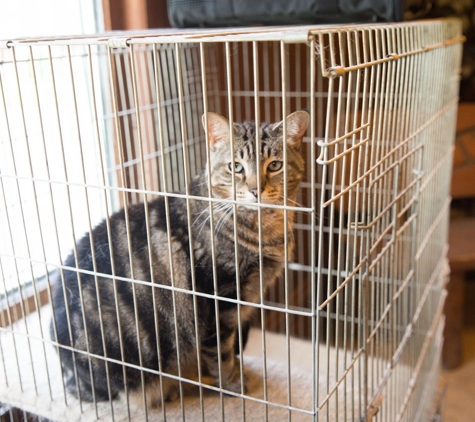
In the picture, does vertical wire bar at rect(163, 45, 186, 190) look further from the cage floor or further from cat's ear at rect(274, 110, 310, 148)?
cat's ear at rect(274, 110, 310, 148)

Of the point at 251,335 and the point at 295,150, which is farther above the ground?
the point at 295,150

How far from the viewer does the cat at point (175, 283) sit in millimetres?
954

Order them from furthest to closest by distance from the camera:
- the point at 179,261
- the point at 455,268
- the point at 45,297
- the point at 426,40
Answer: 1. the point at 455,268
2. the point at 45,297
3. the point at 426,40
4. the point at 179,261

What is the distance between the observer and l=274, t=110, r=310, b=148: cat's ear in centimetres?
85

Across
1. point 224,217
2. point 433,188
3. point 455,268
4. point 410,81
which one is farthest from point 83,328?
point 455,268

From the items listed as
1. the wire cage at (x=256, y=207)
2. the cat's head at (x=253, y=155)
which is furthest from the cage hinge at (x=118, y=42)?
the cat's head at (x=253, y=155)

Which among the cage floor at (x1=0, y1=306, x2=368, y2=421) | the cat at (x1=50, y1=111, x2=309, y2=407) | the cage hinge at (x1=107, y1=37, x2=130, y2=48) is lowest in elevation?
the cage floor at (x1=0, y1=306, x2=368, y2=421)

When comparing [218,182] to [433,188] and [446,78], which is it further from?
[446,78]

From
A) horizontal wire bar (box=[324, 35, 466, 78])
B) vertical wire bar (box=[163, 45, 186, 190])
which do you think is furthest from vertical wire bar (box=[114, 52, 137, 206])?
horizontal wire bar (box=[324, 35, 466, 78])

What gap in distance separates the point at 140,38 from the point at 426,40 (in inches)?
27.5

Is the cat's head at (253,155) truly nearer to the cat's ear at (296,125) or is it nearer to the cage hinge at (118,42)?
the cat's ear at (296,125)

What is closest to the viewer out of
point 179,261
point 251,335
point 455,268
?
point 179,261

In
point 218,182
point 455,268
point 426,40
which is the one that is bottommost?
point 455,268

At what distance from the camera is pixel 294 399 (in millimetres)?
1065
